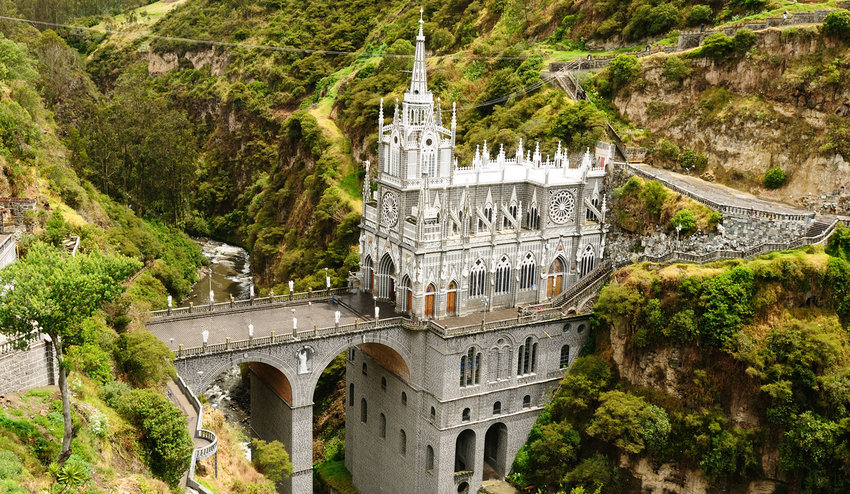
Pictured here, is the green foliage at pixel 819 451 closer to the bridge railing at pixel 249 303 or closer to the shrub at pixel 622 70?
the bridge railing at pixel 249 303

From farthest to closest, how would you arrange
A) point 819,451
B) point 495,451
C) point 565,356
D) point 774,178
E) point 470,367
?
point 774,178
point 495,451
point 565,356
point 470,367
point 819,451

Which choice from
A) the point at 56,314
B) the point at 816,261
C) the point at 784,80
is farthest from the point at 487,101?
the point at 56,314

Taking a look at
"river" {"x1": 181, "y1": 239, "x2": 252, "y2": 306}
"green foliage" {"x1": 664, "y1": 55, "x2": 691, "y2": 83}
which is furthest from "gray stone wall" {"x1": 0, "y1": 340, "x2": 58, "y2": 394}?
"green foliage" {"x1": 664, "y1": 55, "x2": 691, "y2": 83}

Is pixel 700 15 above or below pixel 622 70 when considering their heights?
above

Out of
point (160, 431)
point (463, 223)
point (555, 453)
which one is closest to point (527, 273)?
point (463, 223)

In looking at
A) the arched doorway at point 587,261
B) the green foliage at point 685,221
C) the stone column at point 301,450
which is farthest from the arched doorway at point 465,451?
the green foliage at point 685,221

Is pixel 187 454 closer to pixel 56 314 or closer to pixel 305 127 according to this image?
pixel 56 314

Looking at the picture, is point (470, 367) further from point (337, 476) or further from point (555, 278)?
point (337, 476)
